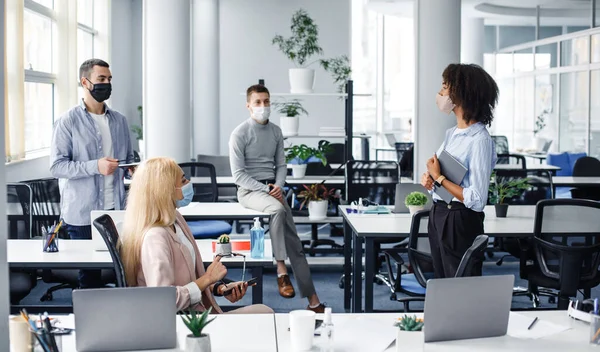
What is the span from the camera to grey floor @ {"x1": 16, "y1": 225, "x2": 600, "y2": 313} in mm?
6086

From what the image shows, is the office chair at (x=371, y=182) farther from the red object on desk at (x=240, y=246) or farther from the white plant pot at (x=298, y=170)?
the red object on desk at (x=240, y=246)

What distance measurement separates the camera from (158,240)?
3.08m

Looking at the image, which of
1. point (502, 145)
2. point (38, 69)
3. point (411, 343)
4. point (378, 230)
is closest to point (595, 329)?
point (411, 343)

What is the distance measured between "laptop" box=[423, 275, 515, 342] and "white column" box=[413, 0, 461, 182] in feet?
17.6

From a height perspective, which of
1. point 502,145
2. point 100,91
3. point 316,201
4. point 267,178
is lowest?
point 316,201

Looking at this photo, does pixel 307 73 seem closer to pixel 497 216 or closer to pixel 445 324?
pixel 497 216

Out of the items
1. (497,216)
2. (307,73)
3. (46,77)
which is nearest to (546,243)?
(497,216)

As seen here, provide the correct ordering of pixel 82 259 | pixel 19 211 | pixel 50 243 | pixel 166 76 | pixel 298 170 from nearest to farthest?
pixel 82 259 < pixel 50 243 < pixel 19 211 < pixel 298 170 < pixel 166 76

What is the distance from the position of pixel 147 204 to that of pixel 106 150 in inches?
74.6

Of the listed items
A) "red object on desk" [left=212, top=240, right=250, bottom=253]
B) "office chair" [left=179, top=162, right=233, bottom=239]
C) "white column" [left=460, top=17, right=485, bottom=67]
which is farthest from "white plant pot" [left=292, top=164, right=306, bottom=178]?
"white column" [left=460, top=17, right=485, bottom=67]

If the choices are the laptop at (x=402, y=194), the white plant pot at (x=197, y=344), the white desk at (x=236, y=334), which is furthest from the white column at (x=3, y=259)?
the laptop at (x=402, y=194)

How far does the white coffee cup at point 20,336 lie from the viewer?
86.5 inches

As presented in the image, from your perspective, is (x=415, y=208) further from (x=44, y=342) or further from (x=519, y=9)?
(x=519, y=9)

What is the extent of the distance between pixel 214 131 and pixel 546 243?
29.8ft
